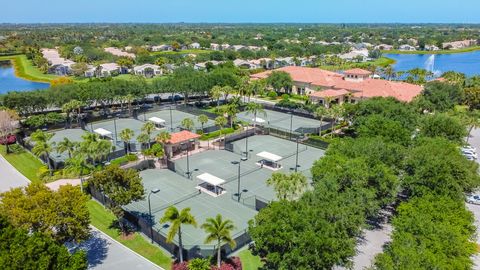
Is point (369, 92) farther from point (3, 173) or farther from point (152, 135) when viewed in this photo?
point (3, 173)

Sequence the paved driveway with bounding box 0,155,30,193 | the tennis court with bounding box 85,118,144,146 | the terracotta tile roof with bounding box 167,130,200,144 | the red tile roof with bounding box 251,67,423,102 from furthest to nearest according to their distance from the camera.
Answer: the red tile roof with bounding box 251,67,423,102 → the tennis court with bounding box 85,118,144,146 → the terracotta tile roof with bounding box 167,130,200,144 → the paved driveway with bounding box 0,155,30,193

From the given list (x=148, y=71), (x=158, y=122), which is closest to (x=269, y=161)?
(x=158, y=122)

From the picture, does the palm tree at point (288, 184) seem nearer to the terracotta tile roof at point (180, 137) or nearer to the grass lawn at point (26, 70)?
the terracotta tile roof at point (180, 137)

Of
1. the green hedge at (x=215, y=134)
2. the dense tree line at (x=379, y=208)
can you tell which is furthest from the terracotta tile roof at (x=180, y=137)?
the dense tree line at (x=379, y=208)

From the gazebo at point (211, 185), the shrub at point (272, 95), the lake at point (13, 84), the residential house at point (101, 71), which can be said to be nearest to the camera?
the gazebo at point (211, 185)

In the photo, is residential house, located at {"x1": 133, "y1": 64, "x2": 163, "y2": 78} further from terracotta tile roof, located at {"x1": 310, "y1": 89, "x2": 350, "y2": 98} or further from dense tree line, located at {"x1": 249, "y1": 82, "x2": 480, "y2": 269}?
dense tree line, located at {"x1": 249, "y1": 82, "x2": 480, "y2": 269}

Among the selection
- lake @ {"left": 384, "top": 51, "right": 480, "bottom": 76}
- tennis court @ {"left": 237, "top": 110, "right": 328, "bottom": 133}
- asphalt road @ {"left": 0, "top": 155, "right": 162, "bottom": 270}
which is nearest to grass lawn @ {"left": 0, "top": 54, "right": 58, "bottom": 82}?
tennis court @ {"left": 237, "top": 110, "right": 328, "bottom": 133}
